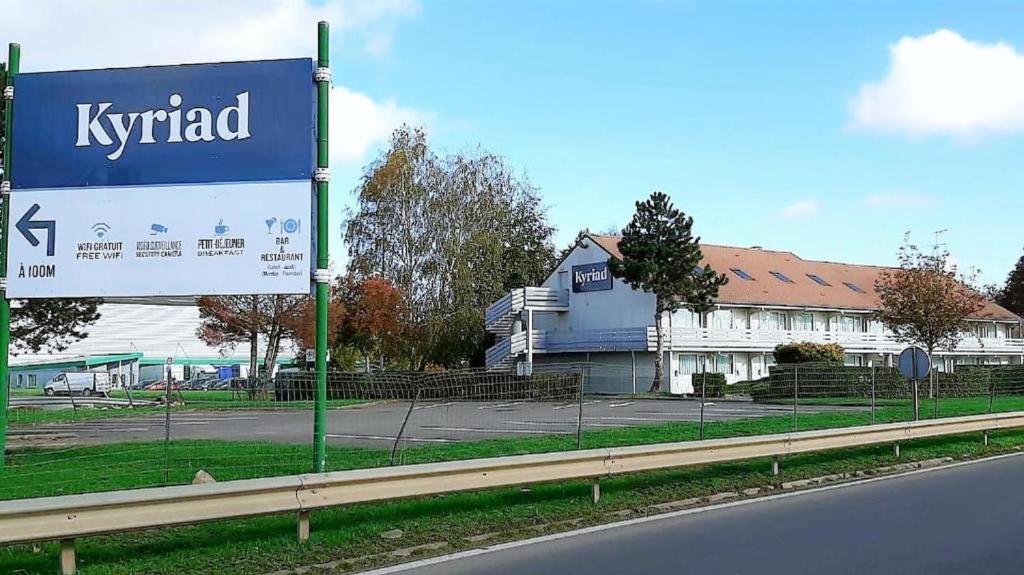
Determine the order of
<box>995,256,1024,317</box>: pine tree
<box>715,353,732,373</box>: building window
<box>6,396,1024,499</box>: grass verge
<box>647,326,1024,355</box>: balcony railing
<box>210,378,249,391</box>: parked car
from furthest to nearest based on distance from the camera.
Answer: <box>995,256,1024,317</box>: pine tree < <box>715,353,732,373</box>: building window < <box>647,326,1024,355</box>: balcony railing < <box>210,378,249,391</box>: parked car < <box>6,396,1024,499</box>: grass verge

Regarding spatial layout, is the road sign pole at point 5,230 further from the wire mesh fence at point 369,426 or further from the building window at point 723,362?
the building window at point 723,362

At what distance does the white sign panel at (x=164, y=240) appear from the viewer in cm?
1190

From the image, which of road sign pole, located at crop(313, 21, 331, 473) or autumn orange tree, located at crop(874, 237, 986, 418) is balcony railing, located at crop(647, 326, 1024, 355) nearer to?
autumn orange tree, located at crop(874, 237, 986, 418)

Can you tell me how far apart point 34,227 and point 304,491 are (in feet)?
20.2

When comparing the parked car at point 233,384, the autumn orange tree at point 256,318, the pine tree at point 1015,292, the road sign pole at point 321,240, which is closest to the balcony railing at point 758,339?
the autumn orange tree at point 256,318

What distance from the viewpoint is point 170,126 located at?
40.6 ft

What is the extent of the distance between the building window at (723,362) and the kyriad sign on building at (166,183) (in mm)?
45664

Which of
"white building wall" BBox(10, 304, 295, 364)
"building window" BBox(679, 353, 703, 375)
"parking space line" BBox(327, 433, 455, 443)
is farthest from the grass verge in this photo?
"white building wall" BBox(10, 304, 295, 364)

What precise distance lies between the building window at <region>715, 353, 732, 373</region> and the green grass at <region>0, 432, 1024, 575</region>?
137 feet

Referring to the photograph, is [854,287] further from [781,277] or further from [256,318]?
[256,318]

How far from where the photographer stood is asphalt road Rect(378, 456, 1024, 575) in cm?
815

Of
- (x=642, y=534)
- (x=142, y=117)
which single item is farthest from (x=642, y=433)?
(x=142, y=117)

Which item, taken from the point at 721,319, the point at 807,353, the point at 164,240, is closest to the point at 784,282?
the point at 721,319

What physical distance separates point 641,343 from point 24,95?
4172cm
